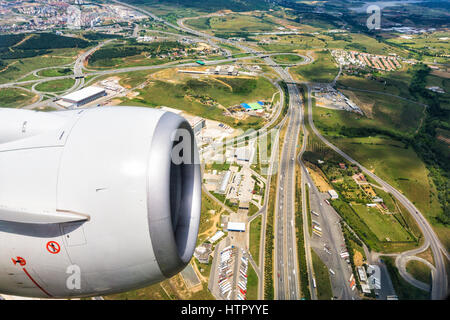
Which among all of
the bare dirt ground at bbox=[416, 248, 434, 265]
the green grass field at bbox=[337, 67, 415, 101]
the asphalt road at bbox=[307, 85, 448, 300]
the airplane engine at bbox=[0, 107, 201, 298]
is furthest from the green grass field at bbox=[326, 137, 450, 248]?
the airplane engine at bbox=[0, 107, 201, 298]

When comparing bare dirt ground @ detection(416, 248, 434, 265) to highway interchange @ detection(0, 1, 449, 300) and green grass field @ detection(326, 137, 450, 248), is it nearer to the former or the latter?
highway interchange @ detection(0, 1, 449, 300)

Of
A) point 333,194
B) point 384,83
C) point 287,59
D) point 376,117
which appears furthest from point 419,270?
point 287,59

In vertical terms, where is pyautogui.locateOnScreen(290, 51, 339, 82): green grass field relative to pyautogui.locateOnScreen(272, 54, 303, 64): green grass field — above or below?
below

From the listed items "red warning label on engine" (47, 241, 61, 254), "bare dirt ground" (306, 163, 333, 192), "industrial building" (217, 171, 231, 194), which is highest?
"red warning label on engine" (47, 241, 61, 254)

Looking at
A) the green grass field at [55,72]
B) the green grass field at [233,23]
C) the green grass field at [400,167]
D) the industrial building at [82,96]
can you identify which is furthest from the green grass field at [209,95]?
the green grass field at [233,23]

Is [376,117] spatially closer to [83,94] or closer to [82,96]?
[82,96]

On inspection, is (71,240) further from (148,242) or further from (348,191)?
(348,191)

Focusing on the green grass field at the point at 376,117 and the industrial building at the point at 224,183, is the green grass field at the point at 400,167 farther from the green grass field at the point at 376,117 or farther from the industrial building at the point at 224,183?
the industrial building at the point at 224,183

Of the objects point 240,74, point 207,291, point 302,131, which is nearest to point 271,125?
point 302,131
